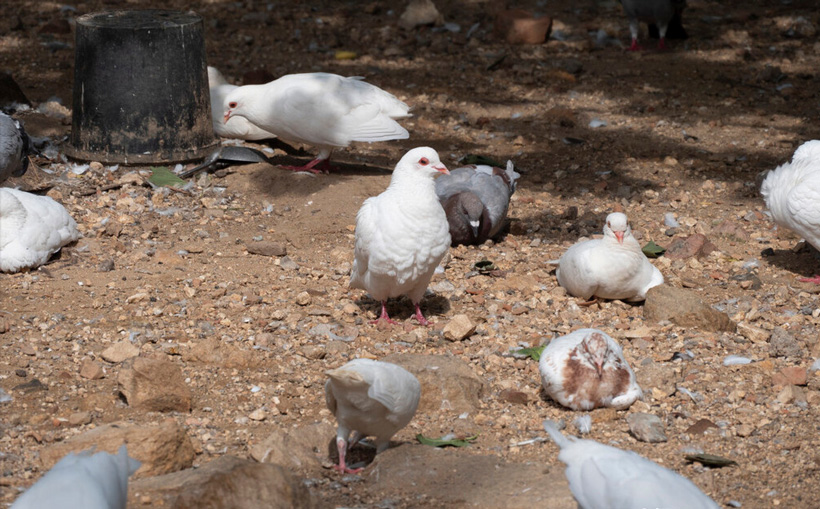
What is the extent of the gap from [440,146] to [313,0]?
4633mm

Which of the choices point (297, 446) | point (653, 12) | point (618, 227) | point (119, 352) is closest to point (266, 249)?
point (119, 352)

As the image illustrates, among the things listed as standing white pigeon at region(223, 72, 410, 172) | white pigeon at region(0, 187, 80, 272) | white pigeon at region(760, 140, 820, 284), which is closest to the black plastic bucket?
standing white pigeon at region(223, 72, 410, 172)

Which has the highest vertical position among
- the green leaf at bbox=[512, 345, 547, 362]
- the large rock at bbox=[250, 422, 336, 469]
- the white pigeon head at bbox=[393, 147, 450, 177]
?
the white pigeon head at bbox=[393, 147, 450, 177]

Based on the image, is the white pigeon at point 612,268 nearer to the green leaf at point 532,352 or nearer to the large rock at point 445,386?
the green leaf at point 532,352

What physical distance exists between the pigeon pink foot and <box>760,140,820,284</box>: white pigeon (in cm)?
356

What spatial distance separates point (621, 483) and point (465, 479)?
0.80 m

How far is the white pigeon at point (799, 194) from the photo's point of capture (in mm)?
5855

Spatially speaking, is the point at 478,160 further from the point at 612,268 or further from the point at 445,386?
the point at 445,386

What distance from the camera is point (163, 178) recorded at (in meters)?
7.03

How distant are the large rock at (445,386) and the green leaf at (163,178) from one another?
10.4 ft

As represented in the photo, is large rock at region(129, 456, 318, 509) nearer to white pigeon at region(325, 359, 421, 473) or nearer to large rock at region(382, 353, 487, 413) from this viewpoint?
white pigeon at region(325, 359, 421, 473)

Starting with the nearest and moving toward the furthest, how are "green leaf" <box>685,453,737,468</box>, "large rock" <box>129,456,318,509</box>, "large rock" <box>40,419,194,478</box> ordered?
"large rock" <box>129,456,318,509</box>
"large rock" <box>40,419,194,478</box>
"green leaf" <box>685,453,737,468</box>

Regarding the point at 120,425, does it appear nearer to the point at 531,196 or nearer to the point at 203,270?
the point at 203,270

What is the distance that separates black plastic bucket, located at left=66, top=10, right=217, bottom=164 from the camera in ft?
22.9
